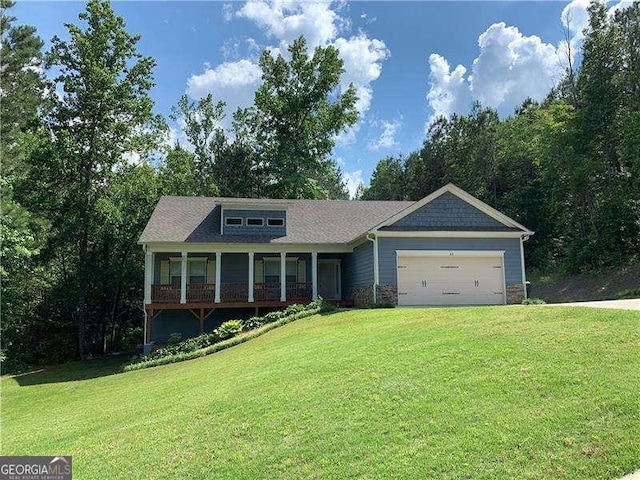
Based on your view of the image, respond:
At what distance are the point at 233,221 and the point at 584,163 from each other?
2133 cm

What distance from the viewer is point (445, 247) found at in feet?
64.3

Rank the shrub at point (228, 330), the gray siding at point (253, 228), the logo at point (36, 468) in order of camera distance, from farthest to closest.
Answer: the gray siding at point (253, 228), the shrub at point (228, 330), the logo at point (36, 468)

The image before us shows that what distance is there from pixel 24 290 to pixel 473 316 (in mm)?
24721

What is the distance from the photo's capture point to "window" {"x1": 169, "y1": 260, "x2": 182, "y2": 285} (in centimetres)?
2250

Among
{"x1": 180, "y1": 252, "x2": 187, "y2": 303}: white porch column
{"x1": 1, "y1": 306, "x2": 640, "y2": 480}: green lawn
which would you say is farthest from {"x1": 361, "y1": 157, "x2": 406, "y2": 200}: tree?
{"x1": 1, "y1": 306, "x2": 640, "y2": 480}: green lawn

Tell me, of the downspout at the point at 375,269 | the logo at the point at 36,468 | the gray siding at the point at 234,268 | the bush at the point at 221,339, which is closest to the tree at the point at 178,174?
the gray siding at the point at 234,268

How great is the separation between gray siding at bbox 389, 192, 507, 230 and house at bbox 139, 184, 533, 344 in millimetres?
40

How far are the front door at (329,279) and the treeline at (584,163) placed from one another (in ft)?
54.2

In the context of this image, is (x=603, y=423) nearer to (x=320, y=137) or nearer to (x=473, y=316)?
(x=473, y=316)

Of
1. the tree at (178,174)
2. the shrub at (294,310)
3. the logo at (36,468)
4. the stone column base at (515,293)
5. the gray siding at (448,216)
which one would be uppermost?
the tree at (178,174)

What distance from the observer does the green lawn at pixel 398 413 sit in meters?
5.39

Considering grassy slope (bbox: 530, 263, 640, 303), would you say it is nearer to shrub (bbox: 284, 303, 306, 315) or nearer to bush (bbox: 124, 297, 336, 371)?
shrub (bbox: 284, 303, 306, 315)

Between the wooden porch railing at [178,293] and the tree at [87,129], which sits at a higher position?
the tree at [87,129]

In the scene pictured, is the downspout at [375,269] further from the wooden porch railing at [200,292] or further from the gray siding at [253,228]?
the wooden porch railing at [200,292]
